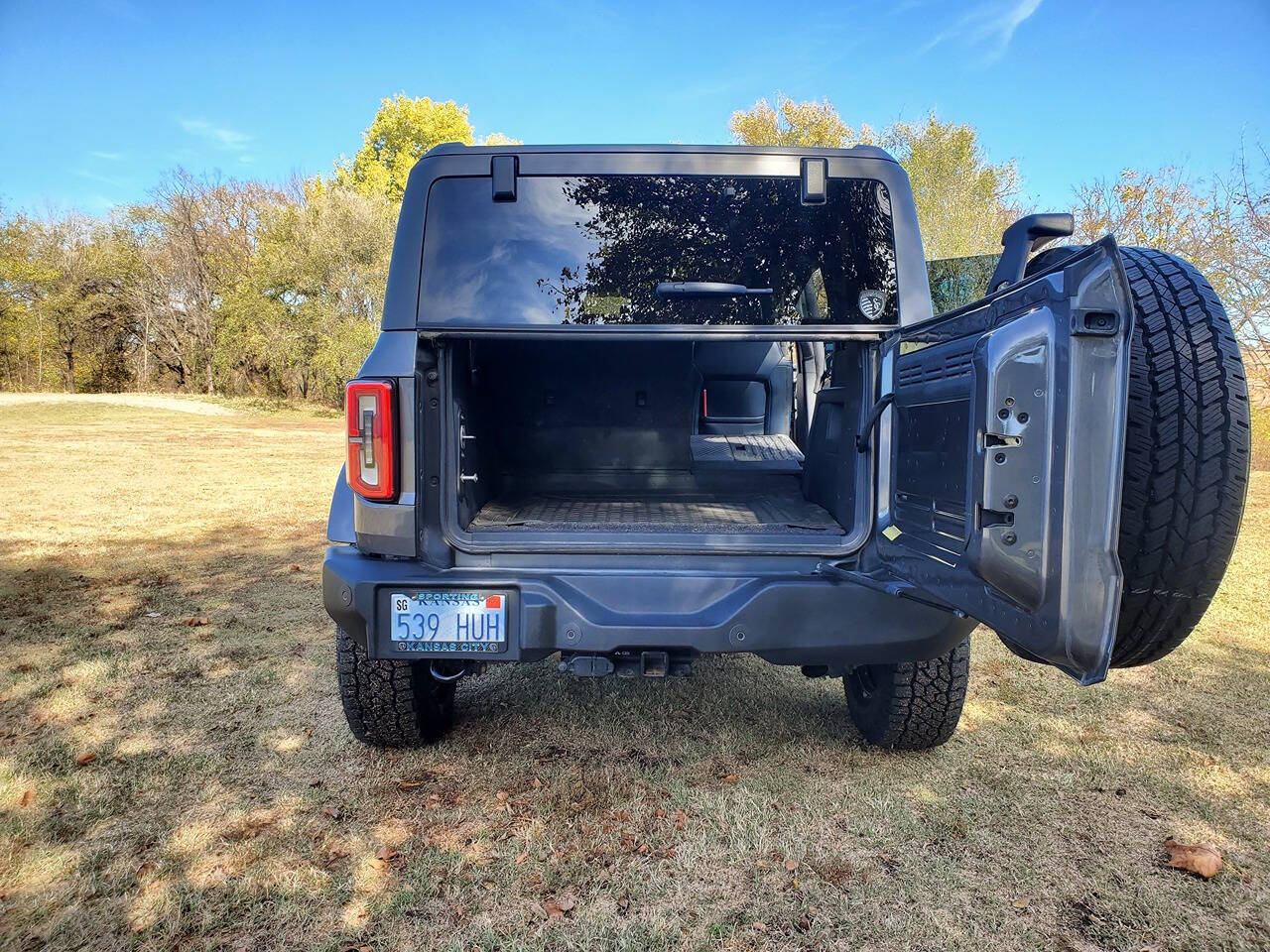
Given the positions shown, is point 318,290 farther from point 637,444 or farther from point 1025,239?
point 1025,239

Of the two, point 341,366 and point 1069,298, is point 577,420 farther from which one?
point 341,366

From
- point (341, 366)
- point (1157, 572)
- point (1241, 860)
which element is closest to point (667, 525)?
point (1157, 572)

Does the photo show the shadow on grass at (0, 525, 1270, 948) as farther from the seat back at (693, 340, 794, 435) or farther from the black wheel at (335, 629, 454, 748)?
the seat back at (693, 340, 794, 435)

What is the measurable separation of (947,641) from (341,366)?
24259 mm

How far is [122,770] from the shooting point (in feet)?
8.22

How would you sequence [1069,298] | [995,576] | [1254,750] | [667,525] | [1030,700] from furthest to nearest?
1. [1030,700]
2. [1254,750]
3. [667,525]
4. [995,576]
5. [1069,298]

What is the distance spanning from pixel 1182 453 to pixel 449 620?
1854mm

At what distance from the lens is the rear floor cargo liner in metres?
2.43

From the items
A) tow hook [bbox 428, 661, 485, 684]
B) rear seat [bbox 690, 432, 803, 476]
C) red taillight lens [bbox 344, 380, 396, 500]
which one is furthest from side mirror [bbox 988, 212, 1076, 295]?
tow hook [bbox 428, 661, 485, 684]

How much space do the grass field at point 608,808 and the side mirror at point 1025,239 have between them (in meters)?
1.61

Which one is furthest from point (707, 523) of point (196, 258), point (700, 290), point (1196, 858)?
point (196, 258)

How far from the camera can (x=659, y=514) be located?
9.92ft

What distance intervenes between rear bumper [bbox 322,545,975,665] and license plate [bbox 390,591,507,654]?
0.03 metres

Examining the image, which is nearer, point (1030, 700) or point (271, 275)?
point (1030, 700)
